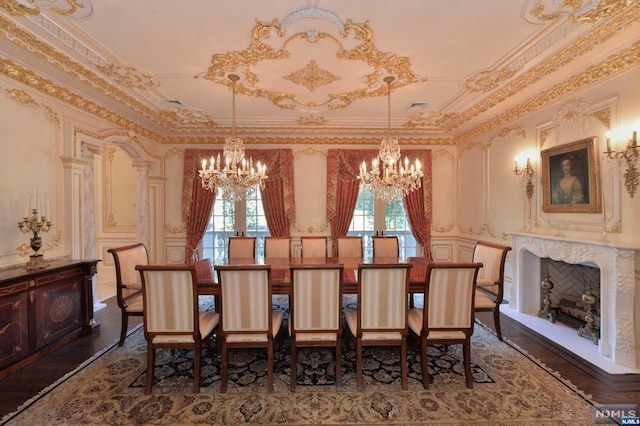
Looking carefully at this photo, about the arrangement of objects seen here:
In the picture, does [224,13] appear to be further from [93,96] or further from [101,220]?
[101,220]

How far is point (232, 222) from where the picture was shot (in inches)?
222

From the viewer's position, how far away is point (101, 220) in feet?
19.3

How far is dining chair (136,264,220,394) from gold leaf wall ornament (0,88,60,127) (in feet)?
8.34

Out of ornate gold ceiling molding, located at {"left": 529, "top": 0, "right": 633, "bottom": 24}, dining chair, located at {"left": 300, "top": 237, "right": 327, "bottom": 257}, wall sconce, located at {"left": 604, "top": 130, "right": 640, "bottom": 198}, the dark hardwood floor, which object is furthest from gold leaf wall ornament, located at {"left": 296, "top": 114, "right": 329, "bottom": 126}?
the dark hardwood floor

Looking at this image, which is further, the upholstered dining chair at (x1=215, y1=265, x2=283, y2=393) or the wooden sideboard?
the wooden sideboard

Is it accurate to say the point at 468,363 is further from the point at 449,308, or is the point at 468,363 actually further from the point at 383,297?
the point at 383,297

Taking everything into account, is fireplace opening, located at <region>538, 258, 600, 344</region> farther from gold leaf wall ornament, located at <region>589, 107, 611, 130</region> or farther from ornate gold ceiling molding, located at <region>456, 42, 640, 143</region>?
ornate gold ceiling molding, located at <region>456, 42, 640, 143</region>

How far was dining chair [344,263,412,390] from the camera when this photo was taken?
7.09 ft

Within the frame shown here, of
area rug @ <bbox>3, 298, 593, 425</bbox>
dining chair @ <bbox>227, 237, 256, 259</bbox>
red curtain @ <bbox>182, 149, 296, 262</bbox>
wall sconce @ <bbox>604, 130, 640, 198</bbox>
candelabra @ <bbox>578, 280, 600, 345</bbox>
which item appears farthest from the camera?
red curtain @ <bbox>182, 149, 296, 262</bbox>

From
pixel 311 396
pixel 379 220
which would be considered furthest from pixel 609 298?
pixel 379 220

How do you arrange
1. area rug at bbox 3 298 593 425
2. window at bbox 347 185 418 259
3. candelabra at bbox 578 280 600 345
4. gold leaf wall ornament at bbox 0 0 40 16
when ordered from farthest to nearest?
window at bbox 347 185 418 259 → candelabra at bbox 578 280 600 345 → gold leaf wall ornament at bbox 0 0 40 16 → area rug at bbox 3 298 593 425

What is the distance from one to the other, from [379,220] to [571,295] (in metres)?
3.07

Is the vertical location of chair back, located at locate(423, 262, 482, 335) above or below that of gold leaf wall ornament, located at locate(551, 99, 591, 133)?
below

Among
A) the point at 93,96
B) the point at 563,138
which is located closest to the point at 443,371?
the point at 563,138
